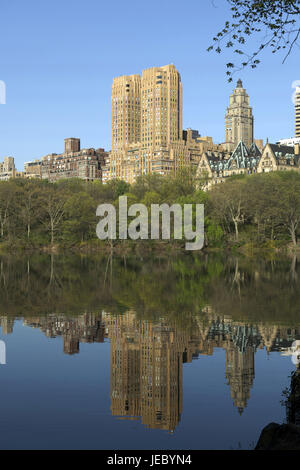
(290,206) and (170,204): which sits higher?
(170,204)

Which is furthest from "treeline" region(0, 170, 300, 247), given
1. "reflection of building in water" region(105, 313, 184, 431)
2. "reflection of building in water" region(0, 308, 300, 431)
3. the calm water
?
"reflection of building in water" region(105, 313, 184, 431)

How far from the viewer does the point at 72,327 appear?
80.3 feet

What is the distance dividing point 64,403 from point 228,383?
469cm

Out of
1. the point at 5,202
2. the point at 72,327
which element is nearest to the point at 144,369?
the point at 72,327

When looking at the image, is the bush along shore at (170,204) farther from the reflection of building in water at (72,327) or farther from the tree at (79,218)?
the reflection of building in water at (72,327)

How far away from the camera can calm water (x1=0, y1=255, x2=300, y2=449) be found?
1241cm

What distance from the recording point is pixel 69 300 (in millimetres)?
33281

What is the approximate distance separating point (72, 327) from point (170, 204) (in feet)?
289

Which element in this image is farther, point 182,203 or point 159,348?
point 182,203

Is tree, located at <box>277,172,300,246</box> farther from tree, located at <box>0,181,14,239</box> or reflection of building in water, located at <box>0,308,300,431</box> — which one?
reflection of building in water, located at <box>0,308,300,431</box>

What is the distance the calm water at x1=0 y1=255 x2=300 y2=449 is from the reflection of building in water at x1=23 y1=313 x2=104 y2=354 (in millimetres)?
47

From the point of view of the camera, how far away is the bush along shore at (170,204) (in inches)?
4186

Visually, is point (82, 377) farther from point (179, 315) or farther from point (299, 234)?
point (299, 234)

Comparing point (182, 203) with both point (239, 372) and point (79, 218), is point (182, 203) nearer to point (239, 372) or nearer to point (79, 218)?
point (79, 218)
